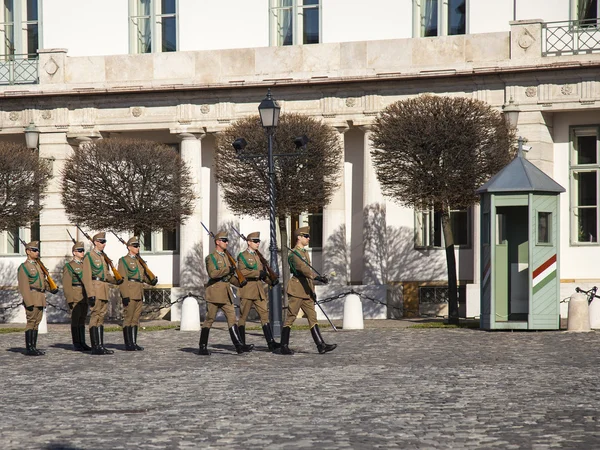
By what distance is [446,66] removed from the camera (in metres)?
31.1

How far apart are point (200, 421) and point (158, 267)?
76.9 ft

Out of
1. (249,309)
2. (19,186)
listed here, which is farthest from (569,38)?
(249,309)

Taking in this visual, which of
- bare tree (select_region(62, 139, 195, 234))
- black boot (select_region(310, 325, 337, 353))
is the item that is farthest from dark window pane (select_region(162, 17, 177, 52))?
black boot (select_region(310, 325, 337, 353))

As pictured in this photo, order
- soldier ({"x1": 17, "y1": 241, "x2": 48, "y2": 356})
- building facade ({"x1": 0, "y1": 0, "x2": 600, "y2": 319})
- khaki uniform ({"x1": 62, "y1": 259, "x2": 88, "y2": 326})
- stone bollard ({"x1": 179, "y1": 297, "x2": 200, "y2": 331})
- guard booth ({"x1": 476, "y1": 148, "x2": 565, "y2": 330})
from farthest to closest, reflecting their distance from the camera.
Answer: building facade ({"x1": 0, "y1": 0, "x2": 600, "y2": 319}) < stone bollard ({"x1": 179, "y1": 297, "x2": 200, "y2": 331}) < guard booth ({"x1": 476, "y1": 148, "x2": 565, "y2": 330}) < khaki uniform ({"x1": 62, "y1": 259, "x2": 88, "y2": 326}) < soldier ({"x1": 17, "y1": 241, "x2": 48, "y2": 356})

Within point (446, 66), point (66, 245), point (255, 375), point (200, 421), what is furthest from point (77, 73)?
point (200, 421)

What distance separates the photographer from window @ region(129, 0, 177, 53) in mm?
A: 34875

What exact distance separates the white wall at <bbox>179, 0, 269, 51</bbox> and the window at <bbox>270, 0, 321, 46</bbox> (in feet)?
0.79

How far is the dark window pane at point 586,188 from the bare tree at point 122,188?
8.93m

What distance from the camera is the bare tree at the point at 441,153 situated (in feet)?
87.1

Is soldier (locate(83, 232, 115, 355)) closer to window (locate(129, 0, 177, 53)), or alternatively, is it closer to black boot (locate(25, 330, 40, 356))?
black boot (locate(25, 330, 40, 356))

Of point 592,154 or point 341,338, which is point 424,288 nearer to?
point 592,154

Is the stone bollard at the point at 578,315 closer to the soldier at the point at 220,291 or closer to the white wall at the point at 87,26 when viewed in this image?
the soldier at the point at 220,291

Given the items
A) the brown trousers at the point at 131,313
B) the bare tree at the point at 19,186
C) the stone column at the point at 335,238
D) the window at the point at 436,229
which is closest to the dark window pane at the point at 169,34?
the stone column at the point at 335,238

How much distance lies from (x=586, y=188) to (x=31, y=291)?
1530 centimetres
